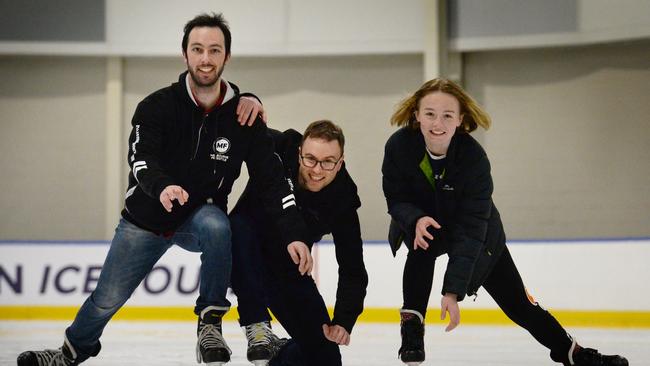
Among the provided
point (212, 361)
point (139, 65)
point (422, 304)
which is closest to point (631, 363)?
point (422, 304)

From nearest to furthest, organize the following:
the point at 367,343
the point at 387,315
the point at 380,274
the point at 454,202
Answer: the point at 454,202
the point at 367,343
the point at 387,315
the point at 380,274

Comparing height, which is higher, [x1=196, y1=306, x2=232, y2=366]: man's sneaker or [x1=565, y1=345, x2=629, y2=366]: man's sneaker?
[x1=196, y1=306, x2=232, y2=366]: man's sneaker

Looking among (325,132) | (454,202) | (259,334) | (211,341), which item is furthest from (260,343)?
(454,202)

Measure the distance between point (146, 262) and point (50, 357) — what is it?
22.6 inches

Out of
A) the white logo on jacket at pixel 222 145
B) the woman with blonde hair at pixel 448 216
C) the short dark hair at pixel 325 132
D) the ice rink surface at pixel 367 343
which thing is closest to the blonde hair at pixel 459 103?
the woman with blonde hair at pixel 448 216

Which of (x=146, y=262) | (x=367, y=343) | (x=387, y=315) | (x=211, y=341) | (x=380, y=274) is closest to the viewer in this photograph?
(x=211, y=341)

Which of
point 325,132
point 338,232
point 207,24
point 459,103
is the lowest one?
point 338,232

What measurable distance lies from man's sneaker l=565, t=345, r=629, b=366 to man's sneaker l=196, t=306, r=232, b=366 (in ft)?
5.14

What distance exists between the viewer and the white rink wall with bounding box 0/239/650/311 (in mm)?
7922

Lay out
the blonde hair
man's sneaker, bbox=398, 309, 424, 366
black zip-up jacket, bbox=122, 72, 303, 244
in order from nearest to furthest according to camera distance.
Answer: black zip-up jacket, bbox=122, 72, 303, 244
man's sneaker, bbox=398, 309, 424, 366
the blonde hair

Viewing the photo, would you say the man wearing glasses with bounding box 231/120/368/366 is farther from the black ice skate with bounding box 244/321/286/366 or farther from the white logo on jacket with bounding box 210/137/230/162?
the white logo on jacket with bounding box 210/137/230/162

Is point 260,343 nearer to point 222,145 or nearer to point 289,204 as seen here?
point 289,204

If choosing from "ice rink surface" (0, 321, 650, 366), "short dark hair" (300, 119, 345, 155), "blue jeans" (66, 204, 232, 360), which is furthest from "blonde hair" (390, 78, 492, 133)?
"ice rink surface" (0, 321, 650, 366)

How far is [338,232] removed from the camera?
4402 mm
